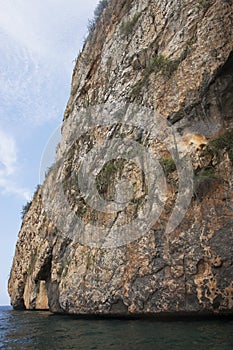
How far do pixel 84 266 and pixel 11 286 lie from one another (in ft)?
52.4

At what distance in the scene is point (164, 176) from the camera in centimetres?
997

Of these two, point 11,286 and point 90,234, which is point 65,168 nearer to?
point 90,234

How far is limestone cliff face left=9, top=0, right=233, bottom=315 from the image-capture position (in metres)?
8.63

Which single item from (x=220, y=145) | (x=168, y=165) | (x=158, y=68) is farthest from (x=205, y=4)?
(x=168, y=165)

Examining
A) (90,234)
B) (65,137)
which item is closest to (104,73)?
(65,137)

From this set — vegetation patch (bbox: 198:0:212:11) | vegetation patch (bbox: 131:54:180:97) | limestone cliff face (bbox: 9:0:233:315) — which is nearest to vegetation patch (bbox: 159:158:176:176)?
limestone cliff face (bbox: 9:0:233:315)

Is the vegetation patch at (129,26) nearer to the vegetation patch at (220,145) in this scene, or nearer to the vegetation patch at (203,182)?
the vegetation patch at (220,145)

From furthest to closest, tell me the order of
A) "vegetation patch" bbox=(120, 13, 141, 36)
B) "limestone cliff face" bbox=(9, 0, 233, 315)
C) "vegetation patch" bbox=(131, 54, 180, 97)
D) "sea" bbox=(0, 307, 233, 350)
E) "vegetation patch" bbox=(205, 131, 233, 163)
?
→ "vegetation patch" bbox=(120, 13, 141, 36) → "vegetation patch" bbox=(131, 54, 180, 97) → "vegetation patch" bbox=(205, 131, 233, 163) → "limestone cliff face" bbox=(9, 0, 233, 315) → "sea" bbox=(0, 307, 233, 350)

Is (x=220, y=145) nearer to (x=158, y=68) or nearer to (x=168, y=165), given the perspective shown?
(x=168, y=165)

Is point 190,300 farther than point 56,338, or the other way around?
point 190,300

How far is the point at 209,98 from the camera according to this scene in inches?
391

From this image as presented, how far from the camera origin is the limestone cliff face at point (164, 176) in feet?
28.3

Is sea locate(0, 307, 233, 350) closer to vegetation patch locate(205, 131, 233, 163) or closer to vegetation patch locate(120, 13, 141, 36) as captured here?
vegetation patch locate(205, 131, 233, 163)

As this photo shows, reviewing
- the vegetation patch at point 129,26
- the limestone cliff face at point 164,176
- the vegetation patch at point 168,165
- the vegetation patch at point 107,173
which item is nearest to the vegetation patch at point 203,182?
the limestone cliff face at point 164,176
